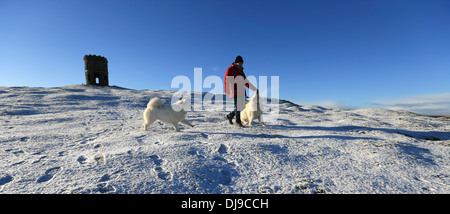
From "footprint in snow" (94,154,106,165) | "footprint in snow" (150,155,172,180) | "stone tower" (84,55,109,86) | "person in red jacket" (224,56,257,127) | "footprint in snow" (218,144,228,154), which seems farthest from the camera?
"stone tower" (84,55,109,86)

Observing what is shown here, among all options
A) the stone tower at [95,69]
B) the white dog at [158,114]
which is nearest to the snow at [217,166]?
the white dog at [158,114]

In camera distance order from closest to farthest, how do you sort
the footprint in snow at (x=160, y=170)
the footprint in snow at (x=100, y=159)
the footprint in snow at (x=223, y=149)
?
the footprint in snow at (x=160, y=170) < the footprint in snow at (x=100, y=159) < the footprint in snow at (x=223, y=149)

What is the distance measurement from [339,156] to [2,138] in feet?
21.3

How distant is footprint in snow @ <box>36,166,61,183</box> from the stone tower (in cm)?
2758

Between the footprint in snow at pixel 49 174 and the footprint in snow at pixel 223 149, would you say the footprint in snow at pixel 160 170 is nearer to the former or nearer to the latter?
the footprint in snow at pixel 223 149

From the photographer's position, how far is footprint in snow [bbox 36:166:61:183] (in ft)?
6.27

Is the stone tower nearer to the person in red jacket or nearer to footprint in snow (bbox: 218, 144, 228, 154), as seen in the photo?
the person in red jacket

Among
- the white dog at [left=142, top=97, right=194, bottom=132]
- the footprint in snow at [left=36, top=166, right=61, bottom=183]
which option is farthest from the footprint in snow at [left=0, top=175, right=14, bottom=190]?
the white dog at [left=142, top=97, right=194, bottom=132]

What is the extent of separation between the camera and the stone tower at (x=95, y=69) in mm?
Result: 24000

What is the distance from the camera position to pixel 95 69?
24.4 metres

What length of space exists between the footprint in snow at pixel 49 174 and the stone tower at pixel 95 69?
27.6 m

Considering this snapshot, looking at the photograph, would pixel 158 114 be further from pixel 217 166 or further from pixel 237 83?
pixel 217 166
